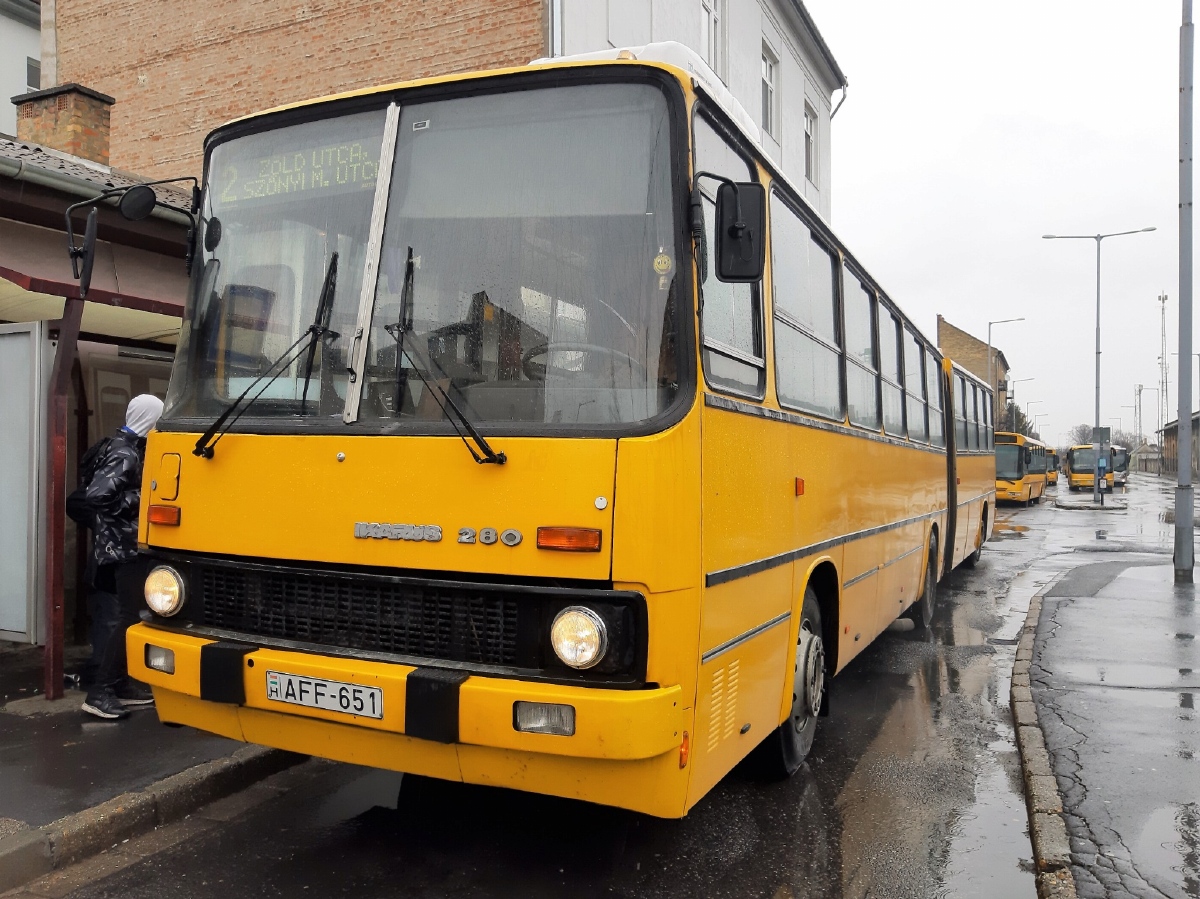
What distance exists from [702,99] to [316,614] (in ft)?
7.85

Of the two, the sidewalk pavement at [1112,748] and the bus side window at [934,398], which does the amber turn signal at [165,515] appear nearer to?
the sidewalk pavement at [1112,748]

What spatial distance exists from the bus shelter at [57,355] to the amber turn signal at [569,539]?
4045 mm

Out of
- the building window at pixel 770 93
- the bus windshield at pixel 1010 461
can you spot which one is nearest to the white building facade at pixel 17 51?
the building window at pixel 770 93

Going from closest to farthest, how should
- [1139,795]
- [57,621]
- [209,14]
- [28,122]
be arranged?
1. [1139,795]
2. [57,621]
3. [28,122]
4. [209,14]

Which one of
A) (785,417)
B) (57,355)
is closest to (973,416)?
(785,417)

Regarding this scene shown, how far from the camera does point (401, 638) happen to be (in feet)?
12.1

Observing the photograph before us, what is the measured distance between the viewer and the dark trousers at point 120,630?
5887 millimetres

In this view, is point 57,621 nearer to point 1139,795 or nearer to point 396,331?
point 396,331

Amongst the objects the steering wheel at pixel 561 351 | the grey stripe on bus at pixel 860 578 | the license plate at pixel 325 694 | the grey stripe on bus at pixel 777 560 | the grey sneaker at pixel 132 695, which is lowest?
the grey sneaker at pixel 132 695

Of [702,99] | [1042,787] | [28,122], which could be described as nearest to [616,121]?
[702,99]

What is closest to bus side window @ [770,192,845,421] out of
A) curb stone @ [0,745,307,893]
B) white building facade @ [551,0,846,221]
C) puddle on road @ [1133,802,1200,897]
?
puddle on road @ [1133,802,1200,897]

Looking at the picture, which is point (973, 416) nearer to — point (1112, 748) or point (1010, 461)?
point (1112, 748)

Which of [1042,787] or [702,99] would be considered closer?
[702,99]

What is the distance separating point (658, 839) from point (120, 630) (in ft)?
11.3
